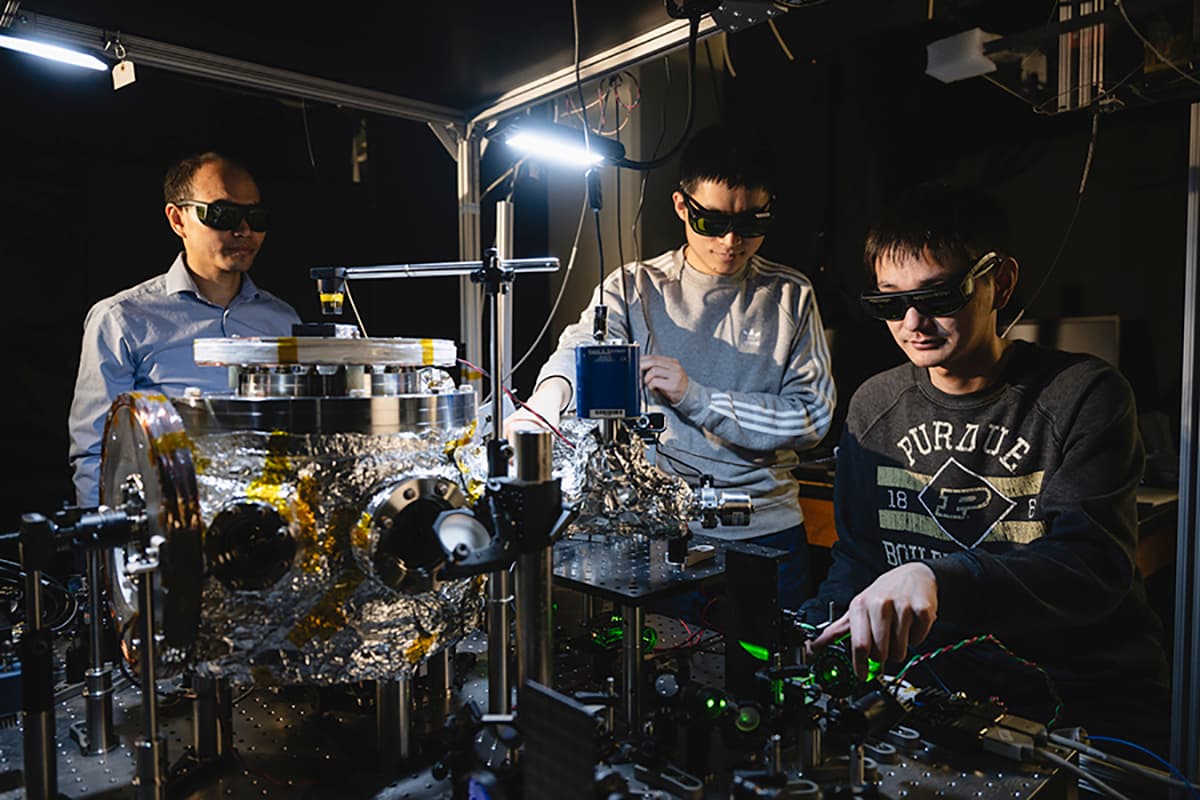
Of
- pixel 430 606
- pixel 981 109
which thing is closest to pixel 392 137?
pixel 981 109

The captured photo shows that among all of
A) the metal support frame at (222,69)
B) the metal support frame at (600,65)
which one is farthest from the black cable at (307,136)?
the metal support frame at (600,65)

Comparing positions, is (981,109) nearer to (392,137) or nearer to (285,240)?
(392,137)

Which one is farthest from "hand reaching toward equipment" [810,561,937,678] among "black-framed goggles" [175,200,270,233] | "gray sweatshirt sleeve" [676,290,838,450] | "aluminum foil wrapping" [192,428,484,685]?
"black-framed goggles" [175,200,270,233]

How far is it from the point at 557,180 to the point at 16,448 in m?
2.20

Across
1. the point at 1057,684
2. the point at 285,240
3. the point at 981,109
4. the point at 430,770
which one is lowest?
the point at 1057,684

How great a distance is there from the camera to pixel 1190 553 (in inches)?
47.4

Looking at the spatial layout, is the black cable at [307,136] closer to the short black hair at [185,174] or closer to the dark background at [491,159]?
the dark background at [491,159]

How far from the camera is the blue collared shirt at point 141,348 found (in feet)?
6.30

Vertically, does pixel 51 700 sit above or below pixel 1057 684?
above

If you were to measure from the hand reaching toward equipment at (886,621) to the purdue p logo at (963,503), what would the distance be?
21.9 inches

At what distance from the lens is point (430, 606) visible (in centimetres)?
82

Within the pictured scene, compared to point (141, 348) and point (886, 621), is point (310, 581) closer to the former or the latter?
point (886, 621)

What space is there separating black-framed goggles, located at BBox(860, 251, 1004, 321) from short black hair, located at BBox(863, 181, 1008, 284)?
0.04 meters

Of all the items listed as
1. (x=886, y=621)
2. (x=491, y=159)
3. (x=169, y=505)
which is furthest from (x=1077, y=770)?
(x=491, y=159)
